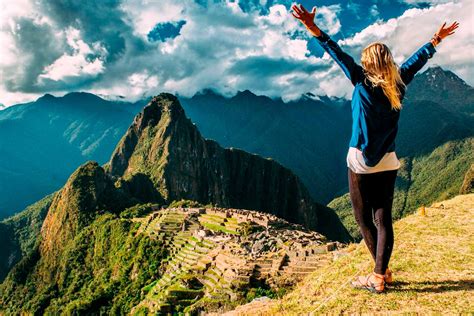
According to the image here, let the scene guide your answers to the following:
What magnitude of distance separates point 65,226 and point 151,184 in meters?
27.6

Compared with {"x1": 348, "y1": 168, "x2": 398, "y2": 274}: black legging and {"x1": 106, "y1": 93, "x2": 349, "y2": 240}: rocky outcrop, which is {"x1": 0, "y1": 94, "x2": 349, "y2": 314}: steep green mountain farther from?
{"x1": 348, "y1": 168, "x2": 398, "y2": 274}: black legging

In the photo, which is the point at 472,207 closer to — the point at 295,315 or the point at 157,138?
the point at 295,315

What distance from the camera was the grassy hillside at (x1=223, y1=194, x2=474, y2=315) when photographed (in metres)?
4.73

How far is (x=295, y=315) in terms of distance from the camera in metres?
5.27

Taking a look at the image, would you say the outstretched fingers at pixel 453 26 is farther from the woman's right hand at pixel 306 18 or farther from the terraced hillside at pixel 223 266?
the terraced hillside at pixel 223 266

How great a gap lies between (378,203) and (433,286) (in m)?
1.40

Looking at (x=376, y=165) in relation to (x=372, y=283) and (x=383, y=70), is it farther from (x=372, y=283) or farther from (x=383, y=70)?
(x=372, y=283)

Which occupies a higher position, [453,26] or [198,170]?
[198,170]

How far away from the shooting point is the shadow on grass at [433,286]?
16.5ft

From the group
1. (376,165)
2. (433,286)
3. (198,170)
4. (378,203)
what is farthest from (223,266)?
(198,170)

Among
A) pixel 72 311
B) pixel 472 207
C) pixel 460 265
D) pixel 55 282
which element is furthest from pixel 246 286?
pixel 55 282

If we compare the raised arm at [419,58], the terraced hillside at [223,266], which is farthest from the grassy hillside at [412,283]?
the terraced hillside at [223,266]

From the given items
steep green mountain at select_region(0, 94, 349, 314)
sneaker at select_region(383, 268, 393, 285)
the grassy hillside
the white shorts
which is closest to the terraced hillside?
steep green mountain at select_region(0, 94, 349, 314)

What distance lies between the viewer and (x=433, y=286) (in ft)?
17.1
